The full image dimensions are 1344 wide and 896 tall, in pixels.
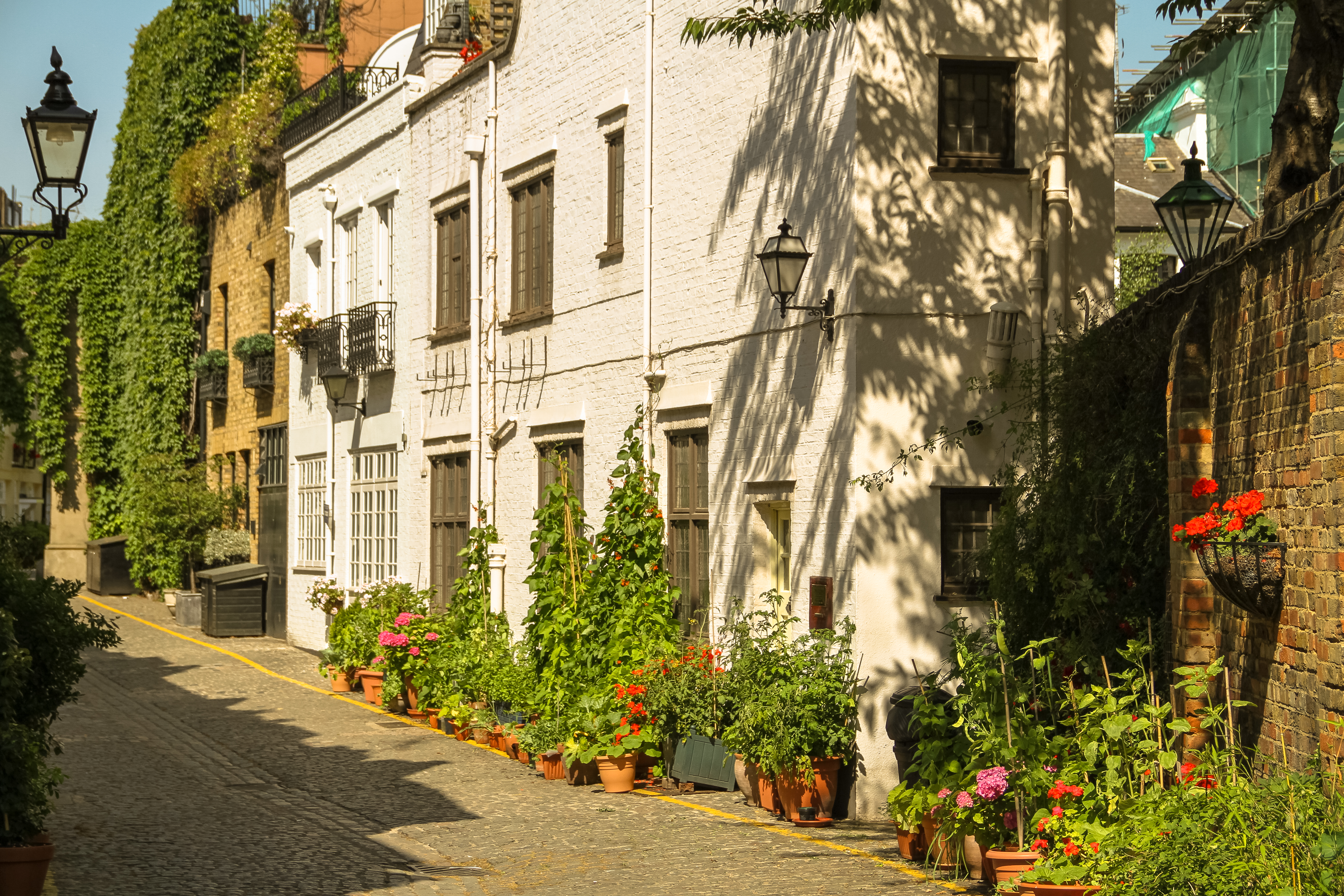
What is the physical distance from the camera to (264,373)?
24938 mm

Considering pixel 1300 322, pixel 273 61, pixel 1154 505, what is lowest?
pixel 1154 505

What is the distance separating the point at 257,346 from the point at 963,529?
16.6 meters

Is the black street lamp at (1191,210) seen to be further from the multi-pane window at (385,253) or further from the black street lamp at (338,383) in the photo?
the black street lamp at (338,383)

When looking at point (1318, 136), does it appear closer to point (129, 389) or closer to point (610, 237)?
point (610, 237)

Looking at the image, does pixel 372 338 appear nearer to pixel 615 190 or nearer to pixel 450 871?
pixel 615 190

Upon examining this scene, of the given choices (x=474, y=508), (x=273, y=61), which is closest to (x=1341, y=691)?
(x=474, y=508)

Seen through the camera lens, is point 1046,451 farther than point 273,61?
No

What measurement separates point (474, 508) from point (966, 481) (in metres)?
7.41

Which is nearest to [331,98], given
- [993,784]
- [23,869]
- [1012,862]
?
[23,869]

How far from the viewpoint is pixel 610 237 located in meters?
14.7

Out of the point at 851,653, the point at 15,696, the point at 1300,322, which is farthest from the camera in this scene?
the point at 851,653

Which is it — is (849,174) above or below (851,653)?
above

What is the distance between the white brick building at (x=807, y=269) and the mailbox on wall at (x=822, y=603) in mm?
95

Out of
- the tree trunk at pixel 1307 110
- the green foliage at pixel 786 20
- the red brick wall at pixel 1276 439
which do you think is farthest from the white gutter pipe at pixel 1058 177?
the red brick wall at pixel 1276 439
